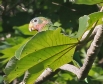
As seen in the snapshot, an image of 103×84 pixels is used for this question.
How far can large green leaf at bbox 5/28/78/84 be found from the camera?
0.58 meters

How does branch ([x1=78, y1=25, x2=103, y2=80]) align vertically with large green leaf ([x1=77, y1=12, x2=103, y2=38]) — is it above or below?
below

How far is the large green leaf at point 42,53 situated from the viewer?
581 millimetres

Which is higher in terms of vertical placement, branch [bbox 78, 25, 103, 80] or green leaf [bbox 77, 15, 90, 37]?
green leaf [bbox 77, 15, 90, 37]

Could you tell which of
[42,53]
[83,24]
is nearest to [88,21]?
[83,24]

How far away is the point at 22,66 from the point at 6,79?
0.22 feet

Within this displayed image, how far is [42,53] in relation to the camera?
0.63 metres

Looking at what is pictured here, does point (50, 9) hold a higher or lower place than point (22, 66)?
lower

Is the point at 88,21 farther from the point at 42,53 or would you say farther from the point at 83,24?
the point at 42,53

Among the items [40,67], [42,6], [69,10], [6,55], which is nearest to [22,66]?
[40,67]

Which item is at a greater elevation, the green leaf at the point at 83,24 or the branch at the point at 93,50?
the green leaf at the point at 83,24

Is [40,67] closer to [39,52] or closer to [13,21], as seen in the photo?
[39,52]

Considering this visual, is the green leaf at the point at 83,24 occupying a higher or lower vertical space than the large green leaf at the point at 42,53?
higher

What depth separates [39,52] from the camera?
0.62m

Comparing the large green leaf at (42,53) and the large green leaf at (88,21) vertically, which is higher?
the large green leaf at (88,21)
